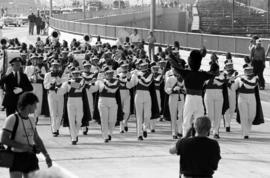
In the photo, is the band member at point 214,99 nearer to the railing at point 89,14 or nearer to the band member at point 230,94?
the band member at point 230,94

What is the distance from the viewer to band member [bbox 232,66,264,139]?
65.6ft

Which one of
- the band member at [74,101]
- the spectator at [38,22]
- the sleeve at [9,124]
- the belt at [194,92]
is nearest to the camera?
the sleeve at [9,124]

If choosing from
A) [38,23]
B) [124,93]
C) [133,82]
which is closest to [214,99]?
[133,82]

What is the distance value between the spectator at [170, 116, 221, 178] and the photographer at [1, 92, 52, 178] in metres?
1.85

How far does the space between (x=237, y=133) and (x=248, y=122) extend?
3.70ft

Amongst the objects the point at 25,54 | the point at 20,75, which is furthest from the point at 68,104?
the point at 25,54

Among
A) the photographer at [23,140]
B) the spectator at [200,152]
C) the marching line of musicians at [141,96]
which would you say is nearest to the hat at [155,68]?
the marching line of musicians at [141,96]

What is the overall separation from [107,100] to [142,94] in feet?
2.94

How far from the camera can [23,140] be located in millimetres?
10828

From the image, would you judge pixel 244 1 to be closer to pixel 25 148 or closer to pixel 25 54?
pixel 25 54

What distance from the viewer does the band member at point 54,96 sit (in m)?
20.2

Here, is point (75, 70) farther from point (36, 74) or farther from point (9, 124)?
point (9, 124)

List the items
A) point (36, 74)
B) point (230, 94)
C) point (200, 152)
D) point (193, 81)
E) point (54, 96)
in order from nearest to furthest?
1. point (200, 152)
2. point (193, 81)
3. point (54, 96)
4. point (230, 94)
5. point (36, 74)

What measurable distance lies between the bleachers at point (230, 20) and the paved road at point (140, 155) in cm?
4350
